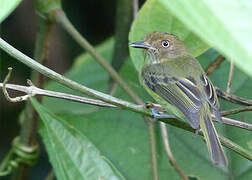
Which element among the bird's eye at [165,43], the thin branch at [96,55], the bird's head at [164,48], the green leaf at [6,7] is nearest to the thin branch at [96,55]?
the thin branch at [96,55]

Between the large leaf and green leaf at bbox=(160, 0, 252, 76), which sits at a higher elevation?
green leaf at bbox=(160, 0, 252, 76)

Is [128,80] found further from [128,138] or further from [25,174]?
[25,174]

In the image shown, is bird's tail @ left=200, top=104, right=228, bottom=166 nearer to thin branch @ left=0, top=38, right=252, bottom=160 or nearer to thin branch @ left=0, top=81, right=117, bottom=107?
thin branch @ left=0, top=38, right=252, bottom=160

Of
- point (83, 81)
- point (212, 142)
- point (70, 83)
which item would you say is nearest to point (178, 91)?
point (212, 142)

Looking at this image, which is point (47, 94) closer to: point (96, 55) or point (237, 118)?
point (96, 55)

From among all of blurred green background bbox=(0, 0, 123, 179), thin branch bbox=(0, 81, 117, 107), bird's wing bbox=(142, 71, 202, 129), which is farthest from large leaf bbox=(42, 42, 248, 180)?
blurred green background bbox=(0, 0, 123, 179)

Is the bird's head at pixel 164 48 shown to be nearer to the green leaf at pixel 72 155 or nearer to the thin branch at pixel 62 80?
the green leaf at pixel 72 155

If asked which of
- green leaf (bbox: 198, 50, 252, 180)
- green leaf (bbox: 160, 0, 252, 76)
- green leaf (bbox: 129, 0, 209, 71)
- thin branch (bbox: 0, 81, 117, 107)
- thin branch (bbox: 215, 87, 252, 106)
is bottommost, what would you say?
green leaf (bbox: 198, 50, 252, 180)
